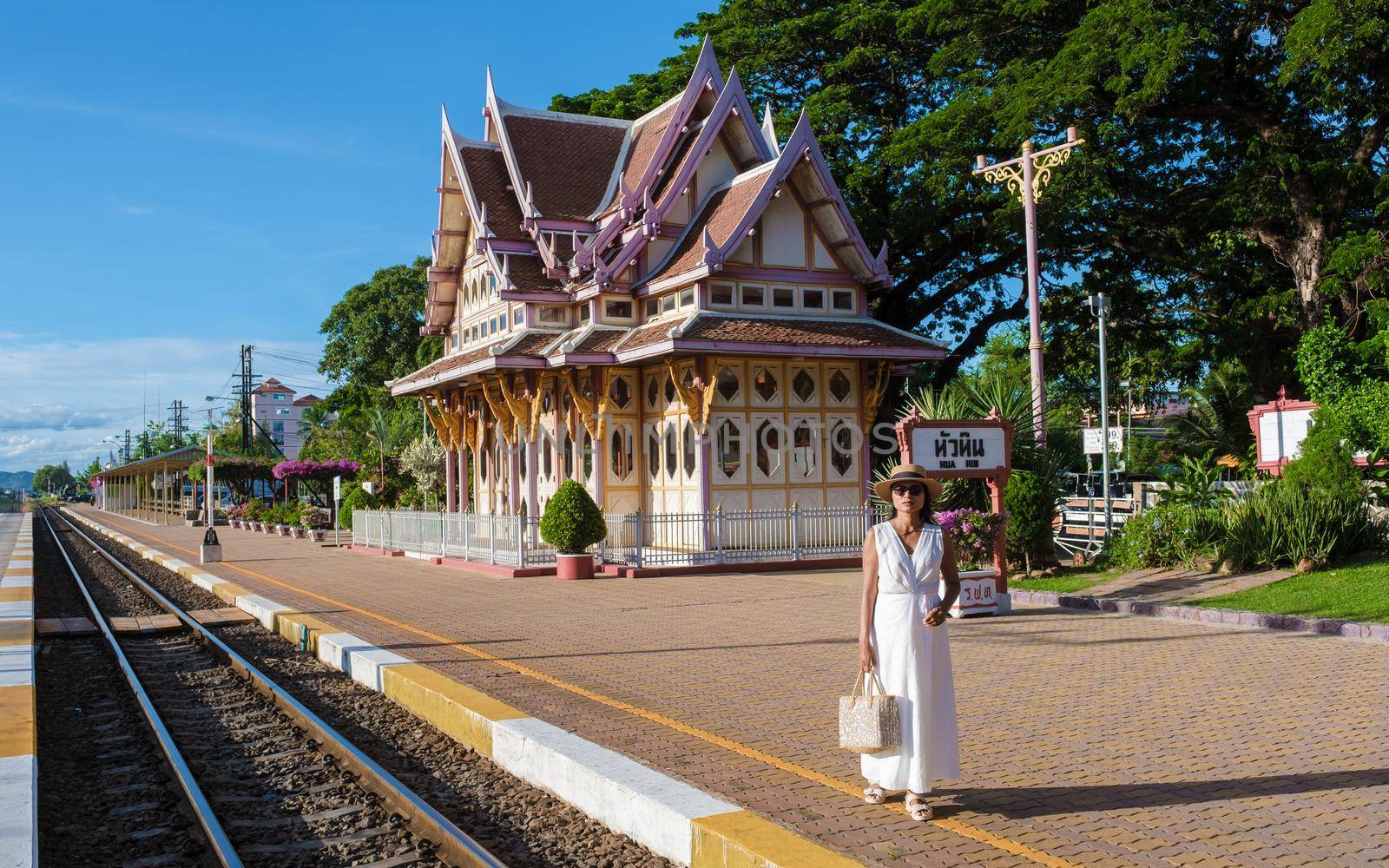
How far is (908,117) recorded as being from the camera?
3481 centimetres

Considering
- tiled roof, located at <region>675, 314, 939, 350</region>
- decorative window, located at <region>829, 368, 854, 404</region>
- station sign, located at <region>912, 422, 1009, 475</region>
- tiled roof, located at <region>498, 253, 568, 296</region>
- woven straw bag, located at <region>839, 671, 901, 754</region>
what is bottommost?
woven straw bag, located at <region>839, 671, 901, 754</region>

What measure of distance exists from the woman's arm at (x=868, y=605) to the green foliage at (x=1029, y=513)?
11071mm

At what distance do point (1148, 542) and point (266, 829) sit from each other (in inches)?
532

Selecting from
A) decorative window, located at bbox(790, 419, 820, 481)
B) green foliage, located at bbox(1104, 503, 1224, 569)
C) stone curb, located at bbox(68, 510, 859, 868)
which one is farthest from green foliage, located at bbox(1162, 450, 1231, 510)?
stone curb, located at bbox(68, 510, 859, 868)

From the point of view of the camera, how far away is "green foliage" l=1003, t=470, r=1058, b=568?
16484 millimetres

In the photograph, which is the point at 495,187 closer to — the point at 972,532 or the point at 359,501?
the point at 359,501

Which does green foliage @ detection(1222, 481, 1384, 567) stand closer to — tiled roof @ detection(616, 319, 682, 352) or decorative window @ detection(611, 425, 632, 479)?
tiled roof @ detection(616, 319, 682, 352)

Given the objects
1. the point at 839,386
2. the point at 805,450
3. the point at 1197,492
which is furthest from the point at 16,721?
the point at 839,386

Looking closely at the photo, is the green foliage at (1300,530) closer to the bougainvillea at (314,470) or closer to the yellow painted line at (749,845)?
the yellow painted line at (749,845)

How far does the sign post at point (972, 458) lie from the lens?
14.0 meters

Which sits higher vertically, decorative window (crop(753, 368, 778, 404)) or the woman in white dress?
decorative window (crop(753, 368, 778, 404))

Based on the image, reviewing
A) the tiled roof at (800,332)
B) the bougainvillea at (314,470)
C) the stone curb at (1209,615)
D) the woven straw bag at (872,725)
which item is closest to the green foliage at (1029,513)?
the stone curb at (1209,615)

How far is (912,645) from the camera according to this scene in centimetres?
566

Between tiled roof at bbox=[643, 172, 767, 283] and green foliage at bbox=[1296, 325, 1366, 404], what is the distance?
505 inches
